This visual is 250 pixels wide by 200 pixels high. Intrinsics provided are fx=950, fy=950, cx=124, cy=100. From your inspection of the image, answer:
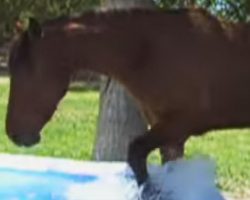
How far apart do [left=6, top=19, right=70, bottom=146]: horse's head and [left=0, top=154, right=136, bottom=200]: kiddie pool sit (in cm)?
52

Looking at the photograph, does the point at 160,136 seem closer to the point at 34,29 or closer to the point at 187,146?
the point at 34,29

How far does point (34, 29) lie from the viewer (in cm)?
398

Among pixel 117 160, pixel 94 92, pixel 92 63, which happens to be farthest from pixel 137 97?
pixel 94 92

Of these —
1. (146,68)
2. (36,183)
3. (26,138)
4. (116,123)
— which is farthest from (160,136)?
(116,123)

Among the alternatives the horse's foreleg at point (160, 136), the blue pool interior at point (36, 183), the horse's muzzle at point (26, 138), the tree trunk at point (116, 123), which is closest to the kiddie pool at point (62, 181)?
the blue pool interior at point (36, 183)

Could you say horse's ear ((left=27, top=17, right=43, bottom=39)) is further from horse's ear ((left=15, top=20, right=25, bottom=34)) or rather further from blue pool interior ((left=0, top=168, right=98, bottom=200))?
blue pool interior ((left=0, top=168, right=98, bottom=200))

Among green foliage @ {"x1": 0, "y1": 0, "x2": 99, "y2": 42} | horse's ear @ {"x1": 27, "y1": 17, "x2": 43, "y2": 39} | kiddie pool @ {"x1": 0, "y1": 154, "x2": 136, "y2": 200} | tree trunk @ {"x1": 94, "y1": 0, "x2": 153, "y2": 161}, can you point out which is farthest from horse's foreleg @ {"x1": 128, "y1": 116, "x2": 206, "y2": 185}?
green foliage @ {"x1": 0, "y1": 0, "x2": 99, "y2": 42}

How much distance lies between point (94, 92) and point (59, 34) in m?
16.2

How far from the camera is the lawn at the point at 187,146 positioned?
26.2 feet

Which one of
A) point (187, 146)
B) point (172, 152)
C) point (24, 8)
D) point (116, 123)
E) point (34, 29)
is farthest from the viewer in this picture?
point (24, 8)

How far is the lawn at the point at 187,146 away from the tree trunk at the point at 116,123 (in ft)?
1.91

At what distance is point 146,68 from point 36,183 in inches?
40.0

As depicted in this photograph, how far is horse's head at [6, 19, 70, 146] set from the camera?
401cm

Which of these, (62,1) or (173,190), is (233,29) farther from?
(62,1)
